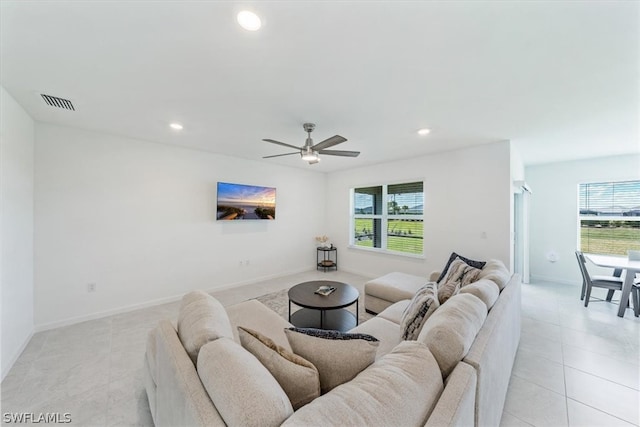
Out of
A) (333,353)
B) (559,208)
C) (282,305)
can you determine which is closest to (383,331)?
(333,353)

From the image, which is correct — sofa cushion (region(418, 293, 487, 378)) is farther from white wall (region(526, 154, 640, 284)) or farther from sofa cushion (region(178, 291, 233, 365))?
white wall (region(526, 154, 640, 284))

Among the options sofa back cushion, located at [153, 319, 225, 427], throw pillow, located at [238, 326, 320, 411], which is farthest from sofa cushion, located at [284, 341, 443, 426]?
sofa back cushion, located at [153, 319, 225, 427]

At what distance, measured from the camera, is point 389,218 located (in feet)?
16.8

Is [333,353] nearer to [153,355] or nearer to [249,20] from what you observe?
[153,355]

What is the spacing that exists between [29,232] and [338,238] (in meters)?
4.93

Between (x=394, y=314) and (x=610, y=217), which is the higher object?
(x=610, y=217)

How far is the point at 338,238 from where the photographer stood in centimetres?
588

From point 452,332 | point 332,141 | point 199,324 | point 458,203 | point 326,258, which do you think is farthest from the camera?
point 326,258

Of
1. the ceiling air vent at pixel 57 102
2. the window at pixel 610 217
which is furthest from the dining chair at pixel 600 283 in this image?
the ceiling air vent at pixel 57 102

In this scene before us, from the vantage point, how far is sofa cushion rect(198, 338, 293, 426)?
0.74m

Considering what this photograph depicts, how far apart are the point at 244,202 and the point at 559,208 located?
247 inches

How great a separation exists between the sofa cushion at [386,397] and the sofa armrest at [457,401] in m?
0.05

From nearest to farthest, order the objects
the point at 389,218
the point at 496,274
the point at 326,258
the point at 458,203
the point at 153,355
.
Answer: the point at 153,355
the point at 496,274
the point at 458,203
the point at 389,218
the point at 326,258

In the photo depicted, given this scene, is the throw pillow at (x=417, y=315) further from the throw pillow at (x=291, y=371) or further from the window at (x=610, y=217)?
the window at (x=610, y=217)
